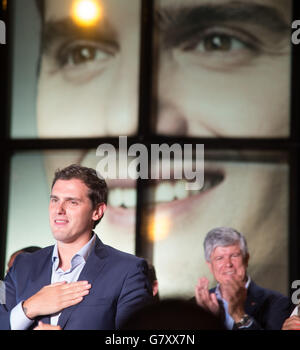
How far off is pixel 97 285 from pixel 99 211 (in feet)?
1.41

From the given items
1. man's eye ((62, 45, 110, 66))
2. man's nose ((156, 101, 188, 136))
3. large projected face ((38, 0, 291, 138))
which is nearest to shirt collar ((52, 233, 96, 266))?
large projected face ((38, 0, 291, 138))

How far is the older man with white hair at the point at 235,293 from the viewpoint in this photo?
10.6ft

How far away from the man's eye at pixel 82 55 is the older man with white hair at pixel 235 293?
1295mm

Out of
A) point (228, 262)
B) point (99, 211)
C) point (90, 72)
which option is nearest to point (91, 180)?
point (99, 211)

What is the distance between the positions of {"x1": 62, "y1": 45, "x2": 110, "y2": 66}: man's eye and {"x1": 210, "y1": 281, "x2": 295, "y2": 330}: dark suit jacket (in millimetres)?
1655

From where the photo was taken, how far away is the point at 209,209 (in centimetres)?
336

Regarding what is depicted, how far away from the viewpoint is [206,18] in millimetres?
3482

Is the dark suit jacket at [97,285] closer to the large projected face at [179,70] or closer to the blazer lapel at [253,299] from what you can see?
the blazer lapel at [253,299]

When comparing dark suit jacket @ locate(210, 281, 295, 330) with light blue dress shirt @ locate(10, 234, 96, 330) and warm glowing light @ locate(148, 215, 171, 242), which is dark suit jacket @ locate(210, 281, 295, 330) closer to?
warm glowing light @ locate(148, 215, 171, 242)

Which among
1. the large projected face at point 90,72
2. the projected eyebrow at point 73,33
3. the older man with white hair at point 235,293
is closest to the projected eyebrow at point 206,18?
the large projected face at point 90,72

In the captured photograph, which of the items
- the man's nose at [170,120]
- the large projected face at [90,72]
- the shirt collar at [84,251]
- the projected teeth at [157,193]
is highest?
the large projected face at [90,72]

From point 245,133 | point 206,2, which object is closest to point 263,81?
point 245,133

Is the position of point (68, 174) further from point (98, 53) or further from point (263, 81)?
point (263, 81)

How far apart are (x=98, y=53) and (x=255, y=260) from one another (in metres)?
1.57
